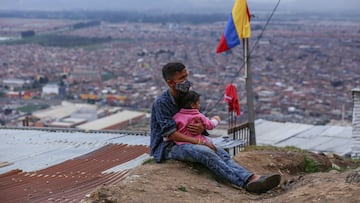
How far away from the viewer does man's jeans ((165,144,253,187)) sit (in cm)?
598

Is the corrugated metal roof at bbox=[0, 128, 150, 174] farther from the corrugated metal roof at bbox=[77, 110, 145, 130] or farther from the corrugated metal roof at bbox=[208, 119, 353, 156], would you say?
the corrugated metal roof at bbox=[77, 110, 145, 130]

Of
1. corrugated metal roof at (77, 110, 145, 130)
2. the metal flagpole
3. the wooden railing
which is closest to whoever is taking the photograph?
the wooden railing

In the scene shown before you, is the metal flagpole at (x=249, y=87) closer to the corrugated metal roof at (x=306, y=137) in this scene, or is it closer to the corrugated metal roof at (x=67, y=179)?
the corrugated metal roof at (x=67, y=179)

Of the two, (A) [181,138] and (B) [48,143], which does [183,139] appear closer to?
(A) [181,138]

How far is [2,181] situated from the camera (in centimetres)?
714

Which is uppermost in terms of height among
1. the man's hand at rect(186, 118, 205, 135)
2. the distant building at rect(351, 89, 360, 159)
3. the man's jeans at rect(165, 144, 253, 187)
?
the man's hand at rect(186, 118, 205, 135)

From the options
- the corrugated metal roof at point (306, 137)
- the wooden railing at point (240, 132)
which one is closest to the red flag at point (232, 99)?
the wooden railing at point (240, 132)

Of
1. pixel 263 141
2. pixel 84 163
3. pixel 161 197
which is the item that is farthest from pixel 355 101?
pixel 161 197

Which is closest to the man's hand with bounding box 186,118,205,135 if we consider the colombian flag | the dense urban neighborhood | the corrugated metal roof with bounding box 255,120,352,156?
the colombian flag

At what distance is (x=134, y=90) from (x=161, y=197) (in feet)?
128

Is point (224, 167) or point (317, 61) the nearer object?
point (224, 167)

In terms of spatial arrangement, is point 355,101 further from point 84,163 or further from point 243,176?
point 243,176

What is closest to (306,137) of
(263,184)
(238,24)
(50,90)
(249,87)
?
(249,87)

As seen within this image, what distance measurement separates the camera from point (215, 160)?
6.09m
